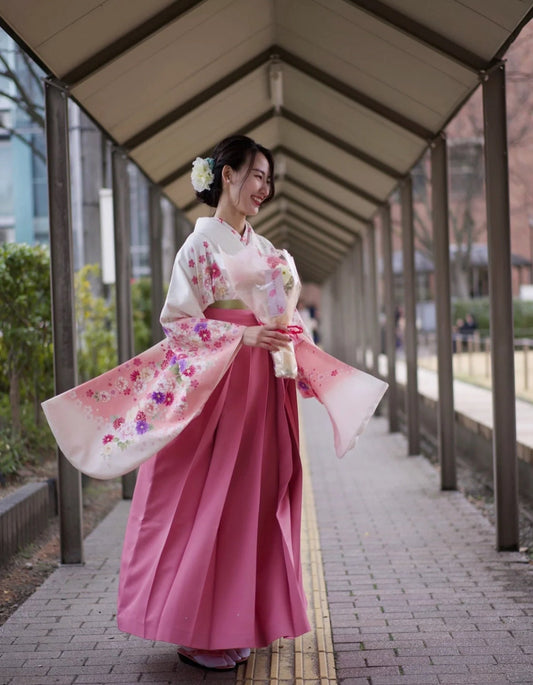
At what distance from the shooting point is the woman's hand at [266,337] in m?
3.46

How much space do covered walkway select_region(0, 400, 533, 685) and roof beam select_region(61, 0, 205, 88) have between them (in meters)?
2.59

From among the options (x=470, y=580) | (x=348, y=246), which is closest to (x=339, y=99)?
(x=470, y=580)

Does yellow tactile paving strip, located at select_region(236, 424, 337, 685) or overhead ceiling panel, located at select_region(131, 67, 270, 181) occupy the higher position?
overhead ceiling panel, located at select_region(131, 67, 270, 181)

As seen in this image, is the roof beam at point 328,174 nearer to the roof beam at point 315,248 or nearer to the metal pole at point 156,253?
the metal pole at point 156,253

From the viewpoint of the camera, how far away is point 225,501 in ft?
11.4

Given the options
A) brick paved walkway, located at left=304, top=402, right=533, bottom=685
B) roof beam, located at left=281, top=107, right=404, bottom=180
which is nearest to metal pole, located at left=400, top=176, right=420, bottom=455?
roof beam, located at left=281, top=107, right=404, bottom=180

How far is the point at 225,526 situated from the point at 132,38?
2629mm

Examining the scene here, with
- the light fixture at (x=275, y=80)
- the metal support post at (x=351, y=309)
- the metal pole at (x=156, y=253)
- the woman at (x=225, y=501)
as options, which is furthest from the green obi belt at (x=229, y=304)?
the metal support post at (x=351, y=309)

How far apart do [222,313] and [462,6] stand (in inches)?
77.2

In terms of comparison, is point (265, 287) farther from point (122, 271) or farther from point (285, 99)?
point (285, 99)

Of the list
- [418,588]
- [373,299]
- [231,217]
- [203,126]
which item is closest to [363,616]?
[418,588]

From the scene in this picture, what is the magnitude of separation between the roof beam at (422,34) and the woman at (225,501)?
1691 millimetres

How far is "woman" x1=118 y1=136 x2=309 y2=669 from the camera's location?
11.1 feet

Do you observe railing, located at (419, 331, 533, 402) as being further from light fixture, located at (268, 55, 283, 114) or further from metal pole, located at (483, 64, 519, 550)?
metal pole, located at (483, 64, 519, 550)
